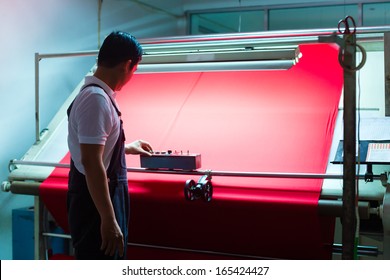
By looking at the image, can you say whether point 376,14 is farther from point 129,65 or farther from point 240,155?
point 129,65

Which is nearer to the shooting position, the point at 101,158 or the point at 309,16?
the point at 101,158

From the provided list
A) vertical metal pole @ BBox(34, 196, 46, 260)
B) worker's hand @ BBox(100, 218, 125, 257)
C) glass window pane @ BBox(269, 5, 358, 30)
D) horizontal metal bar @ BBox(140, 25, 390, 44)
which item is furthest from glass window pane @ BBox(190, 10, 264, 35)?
worker's hand @ BBox(100, 218, 125, 257)

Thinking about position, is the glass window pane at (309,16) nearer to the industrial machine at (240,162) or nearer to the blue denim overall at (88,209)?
the industrial machine at (240,162)

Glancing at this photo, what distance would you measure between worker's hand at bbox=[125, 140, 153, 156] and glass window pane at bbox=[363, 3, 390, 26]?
3.15 meters

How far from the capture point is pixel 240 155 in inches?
98.8

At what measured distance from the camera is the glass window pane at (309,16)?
16.2ft

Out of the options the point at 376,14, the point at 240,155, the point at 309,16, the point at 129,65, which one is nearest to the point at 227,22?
the point at 309,16

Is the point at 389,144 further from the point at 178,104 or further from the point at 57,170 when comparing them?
the point at 57,170

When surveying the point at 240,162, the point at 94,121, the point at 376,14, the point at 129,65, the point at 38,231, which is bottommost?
the point at 38,231

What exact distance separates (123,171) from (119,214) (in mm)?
159

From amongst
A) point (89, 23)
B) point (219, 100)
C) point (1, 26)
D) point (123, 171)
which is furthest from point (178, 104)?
point (89, 23)

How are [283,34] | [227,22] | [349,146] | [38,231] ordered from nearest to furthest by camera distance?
[349,146]
[283,34]
[38,231]
[227,22]

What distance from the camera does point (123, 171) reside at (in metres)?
1.96

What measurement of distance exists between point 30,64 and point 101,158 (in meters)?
1.92
